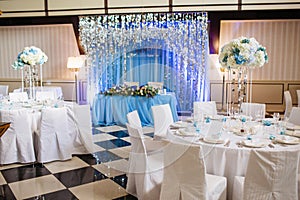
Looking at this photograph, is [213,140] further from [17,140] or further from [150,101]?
[150,101]

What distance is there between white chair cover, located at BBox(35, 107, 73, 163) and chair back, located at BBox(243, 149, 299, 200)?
9.11 feet

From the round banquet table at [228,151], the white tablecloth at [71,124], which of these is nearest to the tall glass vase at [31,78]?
the white tablecloth at [71,124]

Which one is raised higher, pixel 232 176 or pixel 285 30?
pixel 285 30

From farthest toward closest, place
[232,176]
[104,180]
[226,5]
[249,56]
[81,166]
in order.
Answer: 1. [226,5]
2. [81,166]
3. [104,180]
4. [249,56]
5. [232,176]

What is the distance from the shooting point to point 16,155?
4133 millimetres

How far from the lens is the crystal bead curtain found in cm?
762

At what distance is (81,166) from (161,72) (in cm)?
440

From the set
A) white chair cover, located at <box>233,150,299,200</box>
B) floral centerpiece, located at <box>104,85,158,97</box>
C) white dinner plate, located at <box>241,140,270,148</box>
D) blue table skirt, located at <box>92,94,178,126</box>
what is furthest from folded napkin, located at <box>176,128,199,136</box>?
floral centerpiece, located at <box>104,85,158,97</box>

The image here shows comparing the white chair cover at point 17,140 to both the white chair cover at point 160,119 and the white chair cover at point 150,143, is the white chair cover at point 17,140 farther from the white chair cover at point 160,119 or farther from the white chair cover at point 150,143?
the white chair cover at point 160,119

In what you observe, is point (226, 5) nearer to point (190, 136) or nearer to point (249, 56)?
point (249, 56)

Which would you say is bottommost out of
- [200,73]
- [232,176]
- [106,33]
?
[232,176]

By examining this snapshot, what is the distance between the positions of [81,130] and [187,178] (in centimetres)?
256

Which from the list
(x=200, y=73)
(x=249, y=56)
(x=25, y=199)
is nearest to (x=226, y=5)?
(x=200, y=73)

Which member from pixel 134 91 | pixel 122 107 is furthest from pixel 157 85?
pixel 122 107
